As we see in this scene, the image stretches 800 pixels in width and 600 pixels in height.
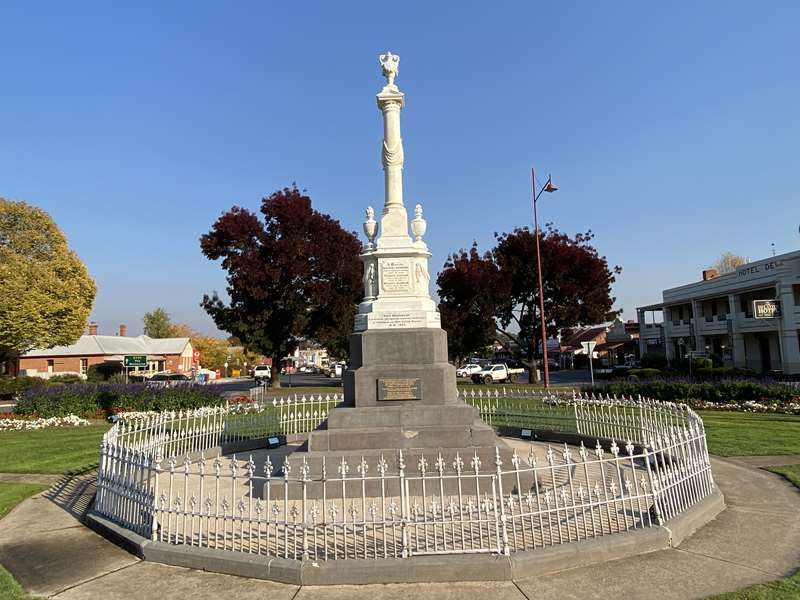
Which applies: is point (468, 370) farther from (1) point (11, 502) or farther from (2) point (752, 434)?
(1) point (11, 502)

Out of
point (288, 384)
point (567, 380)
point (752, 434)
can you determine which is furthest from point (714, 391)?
point (288, 384)

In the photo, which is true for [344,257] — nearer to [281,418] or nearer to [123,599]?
[281,418]

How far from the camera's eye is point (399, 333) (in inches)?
365

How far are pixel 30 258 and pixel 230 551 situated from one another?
40.5m

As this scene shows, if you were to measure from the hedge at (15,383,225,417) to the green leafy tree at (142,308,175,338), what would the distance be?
237ft

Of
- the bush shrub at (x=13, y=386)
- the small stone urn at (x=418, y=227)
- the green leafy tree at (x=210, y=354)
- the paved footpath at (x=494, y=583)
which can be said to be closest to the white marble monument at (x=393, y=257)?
the small stone urn at (x=418, y=227)

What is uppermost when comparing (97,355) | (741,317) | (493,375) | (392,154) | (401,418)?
(392,154)

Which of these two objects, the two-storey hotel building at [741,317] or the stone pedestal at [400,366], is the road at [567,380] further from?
the stone pedestal at [400,366]

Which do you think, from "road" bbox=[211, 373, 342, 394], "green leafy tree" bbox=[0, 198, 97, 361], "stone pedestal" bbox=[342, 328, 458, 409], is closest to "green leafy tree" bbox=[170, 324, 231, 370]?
"road" bbox=[211, 373, 342, 394]

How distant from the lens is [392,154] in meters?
10.5

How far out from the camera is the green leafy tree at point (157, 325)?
86.6 meters

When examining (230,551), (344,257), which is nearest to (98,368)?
(344,257)

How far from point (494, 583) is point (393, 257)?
6.44 metres

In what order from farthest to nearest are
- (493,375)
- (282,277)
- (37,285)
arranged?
(493,375), (37,285), (282,277)
